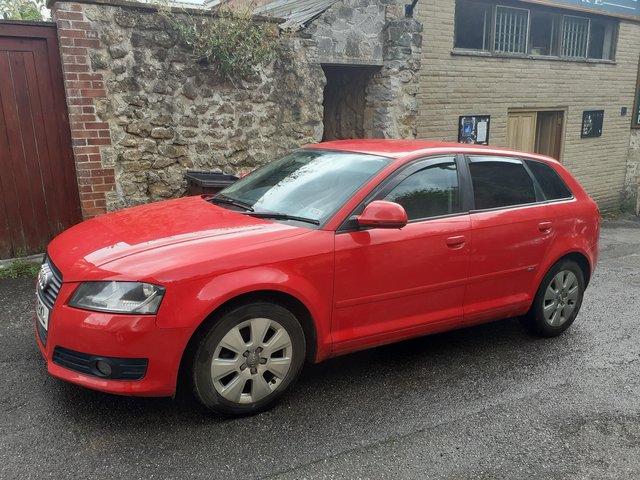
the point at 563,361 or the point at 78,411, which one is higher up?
the point at 78,411

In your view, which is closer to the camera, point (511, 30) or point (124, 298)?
point (124, 298)

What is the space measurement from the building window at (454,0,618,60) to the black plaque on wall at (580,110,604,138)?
1.21 m

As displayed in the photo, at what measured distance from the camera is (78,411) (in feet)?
10.6

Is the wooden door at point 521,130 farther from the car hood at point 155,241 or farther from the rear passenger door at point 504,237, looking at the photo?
the car hood at point 155,241

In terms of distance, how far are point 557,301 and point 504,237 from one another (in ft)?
3.09

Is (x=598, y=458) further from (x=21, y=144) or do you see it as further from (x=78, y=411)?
(x=21, y=144)

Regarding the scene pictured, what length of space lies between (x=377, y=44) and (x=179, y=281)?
6.17 m

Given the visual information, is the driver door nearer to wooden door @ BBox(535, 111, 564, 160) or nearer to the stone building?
the stone building

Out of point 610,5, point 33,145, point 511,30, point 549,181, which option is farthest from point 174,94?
point 610,5

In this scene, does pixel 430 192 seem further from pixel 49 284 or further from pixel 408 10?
pixel 408 10

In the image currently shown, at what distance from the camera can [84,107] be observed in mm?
5863

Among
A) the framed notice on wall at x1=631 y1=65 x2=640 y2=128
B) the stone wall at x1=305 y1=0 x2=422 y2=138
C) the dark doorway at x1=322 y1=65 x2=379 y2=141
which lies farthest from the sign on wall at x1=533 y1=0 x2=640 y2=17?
the dark doorway at x1=322 y1=65 x2=379 y2=141

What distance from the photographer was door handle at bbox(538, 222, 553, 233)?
4.28m

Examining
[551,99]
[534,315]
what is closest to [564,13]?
[551,99]
